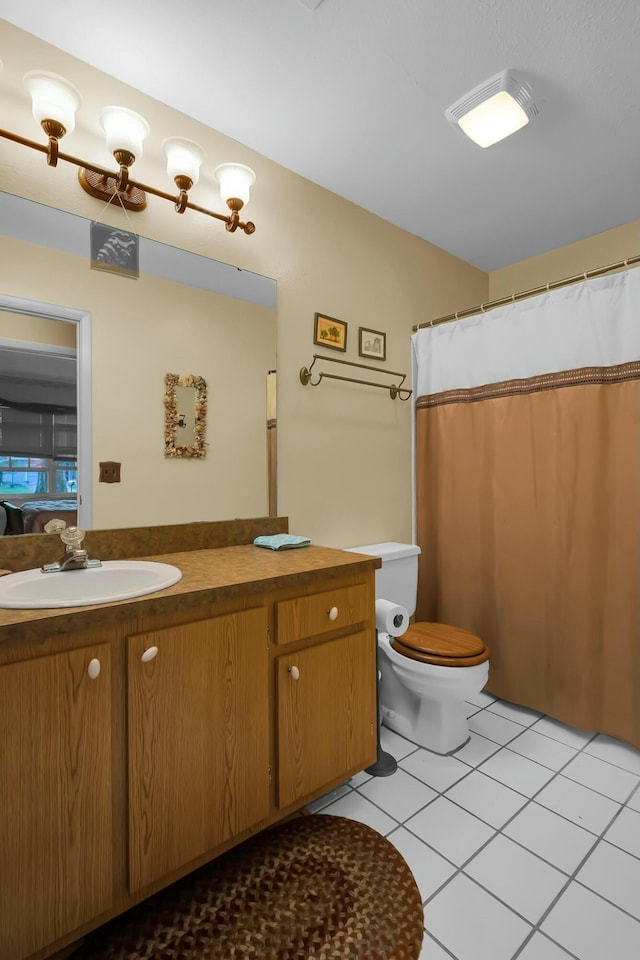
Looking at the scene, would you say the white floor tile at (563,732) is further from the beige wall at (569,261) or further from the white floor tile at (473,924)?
the beige wall at (569,261)

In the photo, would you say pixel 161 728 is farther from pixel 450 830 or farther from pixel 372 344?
pixel 372 344

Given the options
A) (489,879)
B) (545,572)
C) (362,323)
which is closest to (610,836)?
(489,879)

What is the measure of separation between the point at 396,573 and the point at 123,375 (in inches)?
56.5

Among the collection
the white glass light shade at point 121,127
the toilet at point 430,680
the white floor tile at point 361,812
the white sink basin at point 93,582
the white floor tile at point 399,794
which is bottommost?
the white floor tile at point 399,794

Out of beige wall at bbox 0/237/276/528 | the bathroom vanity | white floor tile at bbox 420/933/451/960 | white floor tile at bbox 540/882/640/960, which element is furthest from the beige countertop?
white floor tile at bbox 540/882/640/960

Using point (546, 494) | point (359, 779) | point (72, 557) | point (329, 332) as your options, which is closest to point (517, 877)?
point (359, 779)

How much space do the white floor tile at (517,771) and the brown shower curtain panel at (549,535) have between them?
33 centimetres

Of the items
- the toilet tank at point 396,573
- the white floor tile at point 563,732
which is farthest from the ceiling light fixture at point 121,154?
the white floor tile at point 563,732

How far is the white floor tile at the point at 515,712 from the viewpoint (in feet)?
6.64

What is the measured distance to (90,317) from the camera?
1.47 metres

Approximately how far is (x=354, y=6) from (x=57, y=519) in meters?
1.75

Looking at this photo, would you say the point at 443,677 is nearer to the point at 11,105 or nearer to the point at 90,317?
the point at 90,317

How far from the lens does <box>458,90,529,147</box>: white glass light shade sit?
1.58 m

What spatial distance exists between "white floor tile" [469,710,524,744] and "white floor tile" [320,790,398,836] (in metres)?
0.66
